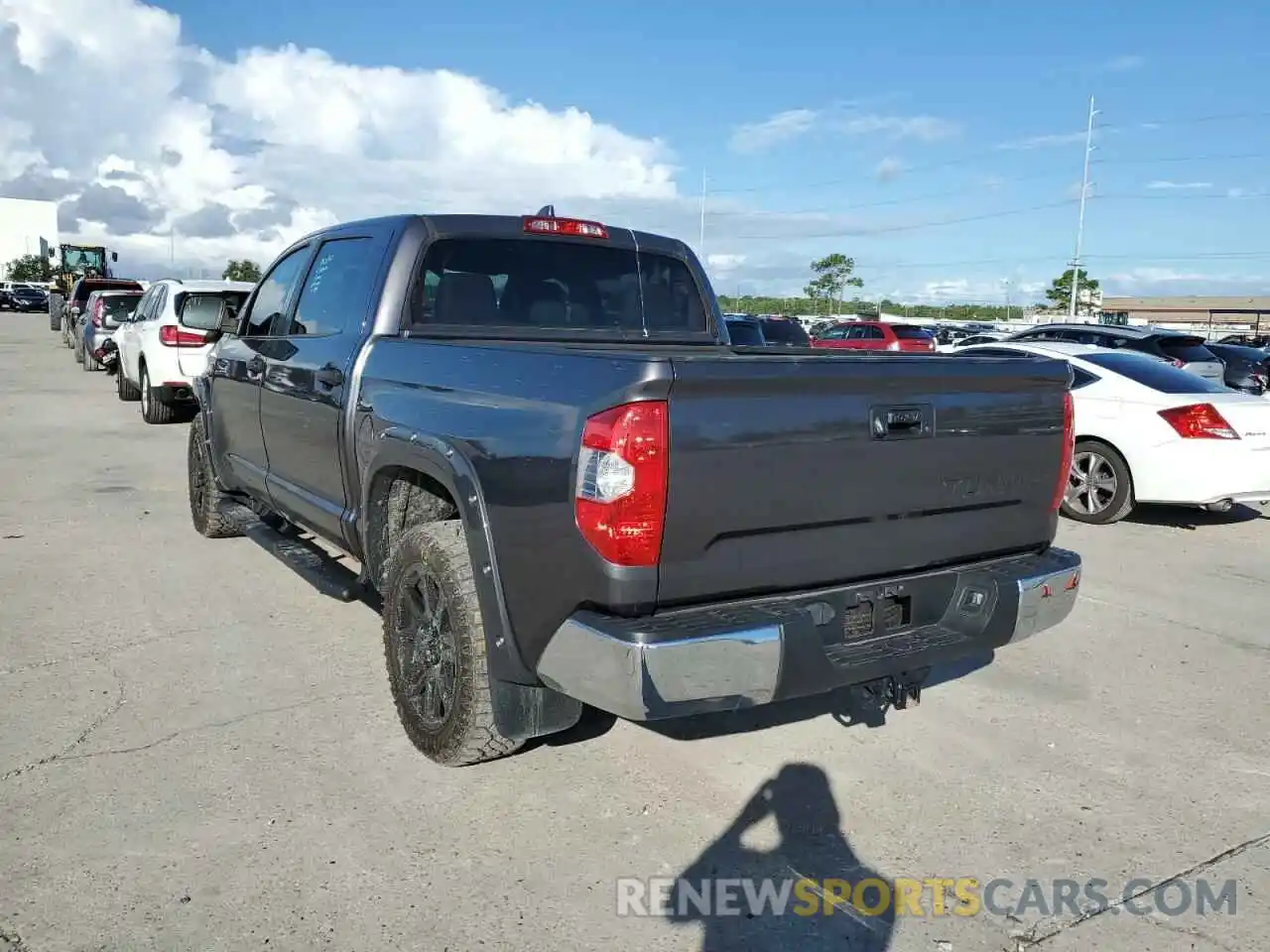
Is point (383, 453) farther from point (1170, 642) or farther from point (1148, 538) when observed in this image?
point (1148, 538)

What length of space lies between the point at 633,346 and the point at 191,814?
8.64ft

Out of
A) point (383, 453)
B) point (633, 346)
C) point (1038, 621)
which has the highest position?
point (633, 346)

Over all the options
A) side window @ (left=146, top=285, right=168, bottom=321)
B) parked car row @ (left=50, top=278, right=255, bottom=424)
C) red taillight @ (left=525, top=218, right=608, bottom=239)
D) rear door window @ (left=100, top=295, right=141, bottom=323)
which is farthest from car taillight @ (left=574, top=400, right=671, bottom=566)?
rear door window @ (left=100, top=295, right=141, bottom=323)

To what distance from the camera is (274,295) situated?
576cm

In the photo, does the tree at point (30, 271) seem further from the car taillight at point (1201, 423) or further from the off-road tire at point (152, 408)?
the car taillight at point (1201, 423)

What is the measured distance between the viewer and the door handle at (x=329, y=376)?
14.4 feet

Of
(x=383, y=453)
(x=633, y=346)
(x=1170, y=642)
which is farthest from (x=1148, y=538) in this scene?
(x=383, y=453)

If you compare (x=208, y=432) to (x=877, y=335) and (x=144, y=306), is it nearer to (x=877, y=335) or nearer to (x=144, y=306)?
(x=144, y=306)

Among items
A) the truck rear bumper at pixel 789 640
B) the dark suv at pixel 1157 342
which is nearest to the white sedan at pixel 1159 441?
the truck rear bumper at pixel 789 640

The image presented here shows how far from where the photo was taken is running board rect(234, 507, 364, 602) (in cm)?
449

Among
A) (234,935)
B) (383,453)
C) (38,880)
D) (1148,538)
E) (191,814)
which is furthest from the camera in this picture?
(1148,538)

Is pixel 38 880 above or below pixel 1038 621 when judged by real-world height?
below

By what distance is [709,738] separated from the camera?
4094 mm

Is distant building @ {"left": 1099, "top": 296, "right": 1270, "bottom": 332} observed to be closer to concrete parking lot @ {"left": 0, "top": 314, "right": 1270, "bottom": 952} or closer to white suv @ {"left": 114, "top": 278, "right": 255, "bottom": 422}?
white suv @ {"left": 114, "top": 278, "right": 255, "bottom": 422}
